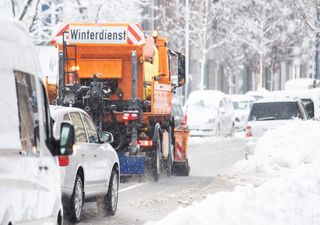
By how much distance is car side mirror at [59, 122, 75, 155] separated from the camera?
8344 millimetres

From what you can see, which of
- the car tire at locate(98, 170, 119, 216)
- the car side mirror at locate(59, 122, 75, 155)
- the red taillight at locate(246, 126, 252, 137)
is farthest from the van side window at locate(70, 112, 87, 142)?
the red taillight at locate(246, 126, 252, 137)

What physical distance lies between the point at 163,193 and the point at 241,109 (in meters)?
36.9

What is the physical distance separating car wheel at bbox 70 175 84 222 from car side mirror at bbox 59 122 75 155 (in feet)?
14.7

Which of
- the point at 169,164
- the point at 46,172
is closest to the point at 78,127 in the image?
the point at 46,172

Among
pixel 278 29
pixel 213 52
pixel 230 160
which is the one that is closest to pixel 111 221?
pixel 230 160

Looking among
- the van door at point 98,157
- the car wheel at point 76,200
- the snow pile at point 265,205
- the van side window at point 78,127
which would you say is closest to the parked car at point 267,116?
the snow pile at point 265,205

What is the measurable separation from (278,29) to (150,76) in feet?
196

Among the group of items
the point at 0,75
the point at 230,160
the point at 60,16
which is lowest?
the point at 230,160

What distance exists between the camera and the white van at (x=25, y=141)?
728cm

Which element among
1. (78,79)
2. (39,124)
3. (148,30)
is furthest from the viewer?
(148,30)

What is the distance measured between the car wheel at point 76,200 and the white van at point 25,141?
3887 mm

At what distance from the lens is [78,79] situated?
21328 millimetres

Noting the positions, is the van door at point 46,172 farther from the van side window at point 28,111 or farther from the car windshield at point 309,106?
the car windshield at point 309,106

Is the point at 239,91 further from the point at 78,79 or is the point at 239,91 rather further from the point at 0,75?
the point at 0,75
